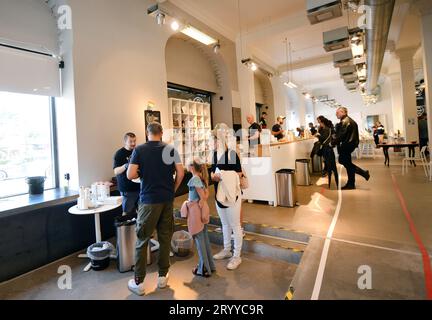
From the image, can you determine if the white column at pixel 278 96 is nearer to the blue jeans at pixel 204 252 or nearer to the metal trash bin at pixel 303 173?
the metal trash bin at pixel 303 173

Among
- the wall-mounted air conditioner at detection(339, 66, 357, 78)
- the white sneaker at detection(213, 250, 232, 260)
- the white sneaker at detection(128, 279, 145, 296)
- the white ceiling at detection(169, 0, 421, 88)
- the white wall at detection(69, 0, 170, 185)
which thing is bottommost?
the white sneaker at detection(128, 279, 145, 296)

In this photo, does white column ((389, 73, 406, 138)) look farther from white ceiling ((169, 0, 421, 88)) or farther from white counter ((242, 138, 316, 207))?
white counter ((242, 138, 316, 207))

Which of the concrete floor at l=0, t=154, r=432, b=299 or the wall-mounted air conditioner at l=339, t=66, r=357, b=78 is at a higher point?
the wall-mounted air conditioner at l=339, t=66, r=357, b=78

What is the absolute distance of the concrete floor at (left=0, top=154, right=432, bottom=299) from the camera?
2074 mm

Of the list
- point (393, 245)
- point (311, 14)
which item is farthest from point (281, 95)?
point (393, 245)

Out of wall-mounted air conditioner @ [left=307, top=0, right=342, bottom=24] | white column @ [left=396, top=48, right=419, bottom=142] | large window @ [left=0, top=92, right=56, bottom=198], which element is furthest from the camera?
white column @ [left=396, top=48, right=419, bottom=142]

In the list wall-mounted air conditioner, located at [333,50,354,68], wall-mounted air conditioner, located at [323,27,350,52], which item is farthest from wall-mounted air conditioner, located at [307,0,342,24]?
wall-mounted air conditioner, located at [333,50,354,68]

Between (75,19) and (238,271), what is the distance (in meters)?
4.24

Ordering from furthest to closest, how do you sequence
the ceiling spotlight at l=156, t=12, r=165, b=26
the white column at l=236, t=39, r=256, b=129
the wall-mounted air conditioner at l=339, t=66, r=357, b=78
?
1. the wall-mounted air conditioner at l=339, t=66, r=357, b=78
2. the white column at l=236, t=39, r=256, b=129
3. the ceiling spotlight at l=156, t=12, r=165, b=26

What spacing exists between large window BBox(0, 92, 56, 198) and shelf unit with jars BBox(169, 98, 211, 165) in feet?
8.69

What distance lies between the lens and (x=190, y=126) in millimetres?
6609

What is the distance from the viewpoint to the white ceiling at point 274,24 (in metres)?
5.96

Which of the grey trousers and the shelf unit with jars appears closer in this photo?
the grey trousers
